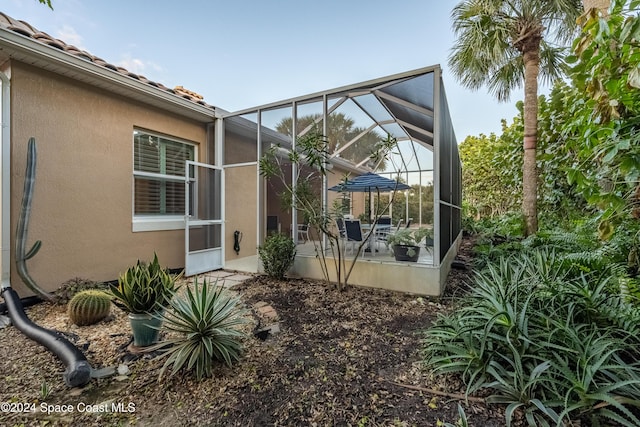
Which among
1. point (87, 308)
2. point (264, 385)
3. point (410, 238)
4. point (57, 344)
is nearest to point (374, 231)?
point (410, 238)

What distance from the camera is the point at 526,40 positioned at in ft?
21.1

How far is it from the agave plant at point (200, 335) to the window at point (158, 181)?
359cm

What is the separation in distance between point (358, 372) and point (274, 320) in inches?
58.0

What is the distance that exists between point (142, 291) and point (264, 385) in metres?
1.42

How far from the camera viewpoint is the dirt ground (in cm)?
191

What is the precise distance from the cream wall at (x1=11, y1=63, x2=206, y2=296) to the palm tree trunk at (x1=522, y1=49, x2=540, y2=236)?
816 centimetres

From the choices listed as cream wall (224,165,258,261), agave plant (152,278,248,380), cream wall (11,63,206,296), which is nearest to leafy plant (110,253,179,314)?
agave plant (152,278,248,380)

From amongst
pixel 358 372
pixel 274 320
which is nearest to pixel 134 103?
pixel 274 320

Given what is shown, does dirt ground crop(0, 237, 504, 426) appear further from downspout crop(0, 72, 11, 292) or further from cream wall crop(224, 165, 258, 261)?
cream wall crop(224, 165, 258, 261)

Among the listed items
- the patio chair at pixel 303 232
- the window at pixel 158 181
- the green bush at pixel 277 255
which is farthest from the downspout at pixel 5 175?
the patio chair at pixel 303 232

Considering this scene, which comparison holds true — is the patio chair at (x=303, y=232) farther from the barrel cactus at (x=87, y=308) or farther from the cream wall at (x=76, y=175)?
the barrel cactus at (x=87, y=308)

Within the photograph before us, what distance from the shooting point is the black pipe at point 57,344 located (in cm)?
224

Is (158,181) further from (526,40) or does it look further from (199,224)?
(526,40)

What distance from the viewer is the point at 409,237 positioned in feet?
16.0
